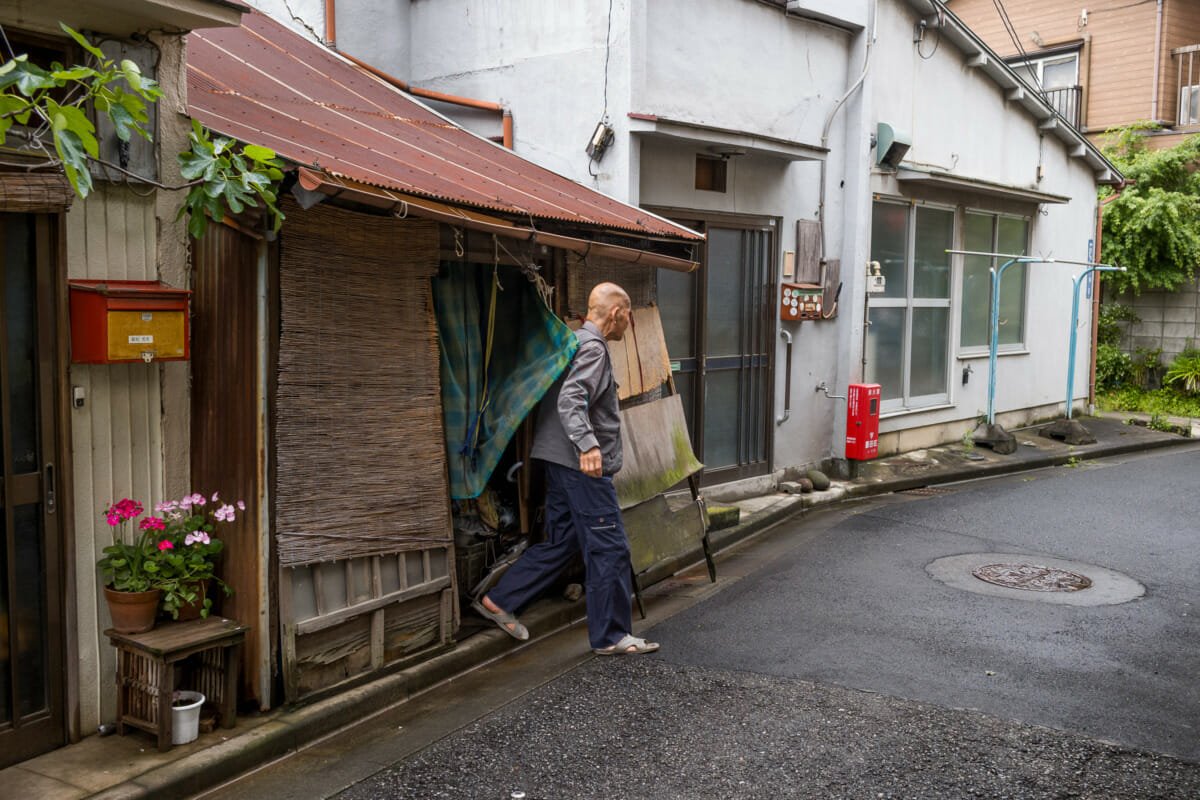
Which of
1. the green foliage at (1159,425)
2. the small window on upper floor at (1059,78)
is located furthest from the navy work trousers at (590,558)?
the small window on upper floor at (1059,78)

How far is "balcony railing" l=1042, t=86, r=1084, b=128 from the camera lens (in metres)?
20.8

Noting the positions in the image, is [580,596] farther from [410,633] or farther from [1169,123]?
[1169,123]

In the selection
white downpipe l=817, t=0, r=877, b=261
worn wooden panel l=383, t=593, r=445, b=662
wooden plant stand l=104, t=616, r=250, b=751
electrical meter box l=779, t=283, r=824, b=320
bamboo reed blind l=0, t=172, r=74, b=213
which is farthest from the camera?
white downpipe l=817, t=0, r=877, b=261

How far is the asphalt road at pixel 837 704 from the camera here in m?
4.55

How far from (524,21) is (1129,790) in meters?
7.80

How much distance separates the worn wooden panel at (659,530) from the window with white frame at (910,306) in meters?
5.22

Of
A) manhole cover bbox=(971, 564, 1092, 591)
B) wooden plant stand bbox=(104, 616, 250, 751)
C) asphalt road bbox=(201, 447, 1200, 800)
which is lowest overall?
asphalt road bbox=(201, 447, 1200, 800)

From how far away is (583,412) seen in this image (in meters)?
6.05

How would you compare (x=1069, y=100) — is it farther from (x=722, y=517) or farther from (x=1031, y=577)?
(x=1031, y=577)

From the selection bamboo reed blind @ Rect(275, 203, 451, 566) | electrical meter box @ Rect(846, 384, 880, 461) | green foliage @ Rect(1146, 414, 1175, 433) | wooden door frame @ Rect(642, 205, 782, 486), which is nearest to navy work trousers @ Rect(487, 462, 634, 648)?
bamboo reed blind @ Rect(275, 203, 451, 566)

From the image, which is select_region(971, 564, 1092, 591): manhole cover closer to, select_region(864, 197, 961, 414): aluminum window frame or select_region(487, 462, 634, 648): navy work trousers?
select_region(487, 462, 634, 648): navy work trousers

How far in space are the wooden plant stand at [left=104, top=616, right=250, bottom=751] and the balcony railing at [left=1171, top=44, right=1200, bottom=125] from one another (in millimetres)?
20690

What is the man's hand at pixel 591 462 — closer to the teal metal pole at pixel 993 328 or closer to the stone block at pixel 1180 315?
the teal metal pole at pixel 993 328

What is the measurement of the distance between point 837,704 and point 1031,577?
10.8 feet
